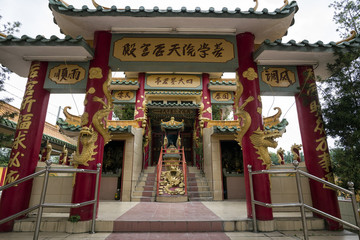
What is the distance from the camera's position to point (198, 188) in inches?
313

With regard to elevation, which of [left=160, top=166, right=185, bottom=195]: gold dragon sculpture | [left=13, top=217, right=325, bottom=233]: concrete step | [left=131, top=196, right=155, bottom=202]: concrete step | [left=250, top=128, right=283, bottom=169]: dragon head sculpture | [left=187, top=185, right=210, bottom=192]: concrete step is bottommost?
[left=131, top=196, right=155, bottom=202]: concrete step

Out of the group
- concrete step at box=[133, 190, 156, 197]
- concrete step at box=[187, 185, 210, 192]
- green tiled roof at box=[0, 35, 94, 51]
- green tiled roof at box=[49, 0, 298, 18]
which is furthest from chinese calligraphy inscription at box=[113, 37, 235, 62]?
concrete step at box=[187, 185, 210, 192]

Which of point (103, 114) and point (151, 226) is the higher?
point (103, 114)

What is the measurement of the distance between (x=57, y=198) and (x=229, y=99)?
33.0 ft

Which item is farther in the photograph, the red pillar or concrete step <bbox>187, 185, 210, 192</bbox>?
the red pillar

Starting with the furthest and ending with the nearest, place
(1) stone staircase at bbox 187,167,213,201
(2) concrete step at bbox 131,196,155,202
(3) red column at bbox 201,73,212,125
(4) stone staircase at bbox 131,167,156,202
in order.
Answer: (3) red column at bbox 201,73,212,125, (1) stone staircase at bbox 187,167,213,201, (4) stone staircase at bbox 131,167,156,202, (2) concrete step at bbox 131,196,155,202

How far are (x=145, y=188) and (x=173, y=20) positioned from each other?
6354 millimetres

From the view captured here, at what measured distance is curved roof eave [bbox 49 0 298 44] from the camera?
4.00m

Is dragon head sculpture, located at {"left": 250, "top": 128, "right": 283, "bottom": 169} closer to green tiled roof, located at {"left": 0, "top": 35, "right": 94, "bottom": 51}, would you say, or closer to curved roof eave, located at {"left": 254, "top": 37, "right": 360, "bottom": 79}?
curved roof eave, located at {"left": 254, "top": 37, "right": 360, "bottom": 79}

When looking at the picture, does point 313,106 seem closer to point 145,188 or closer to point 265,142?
point 265,142

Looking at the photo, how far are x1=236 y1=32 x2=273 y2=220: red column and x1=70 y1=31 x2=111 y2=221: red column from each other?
10.3 feet

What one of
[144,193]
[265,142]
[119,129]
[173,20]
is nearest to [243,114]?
[265,142]

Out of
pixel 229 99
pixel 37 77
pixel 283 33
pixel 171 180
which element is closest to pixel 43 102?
pixel 37 77

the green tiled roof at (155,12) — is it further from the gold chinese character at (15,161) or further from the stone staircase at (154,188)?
the stone staircase at (154,188)
